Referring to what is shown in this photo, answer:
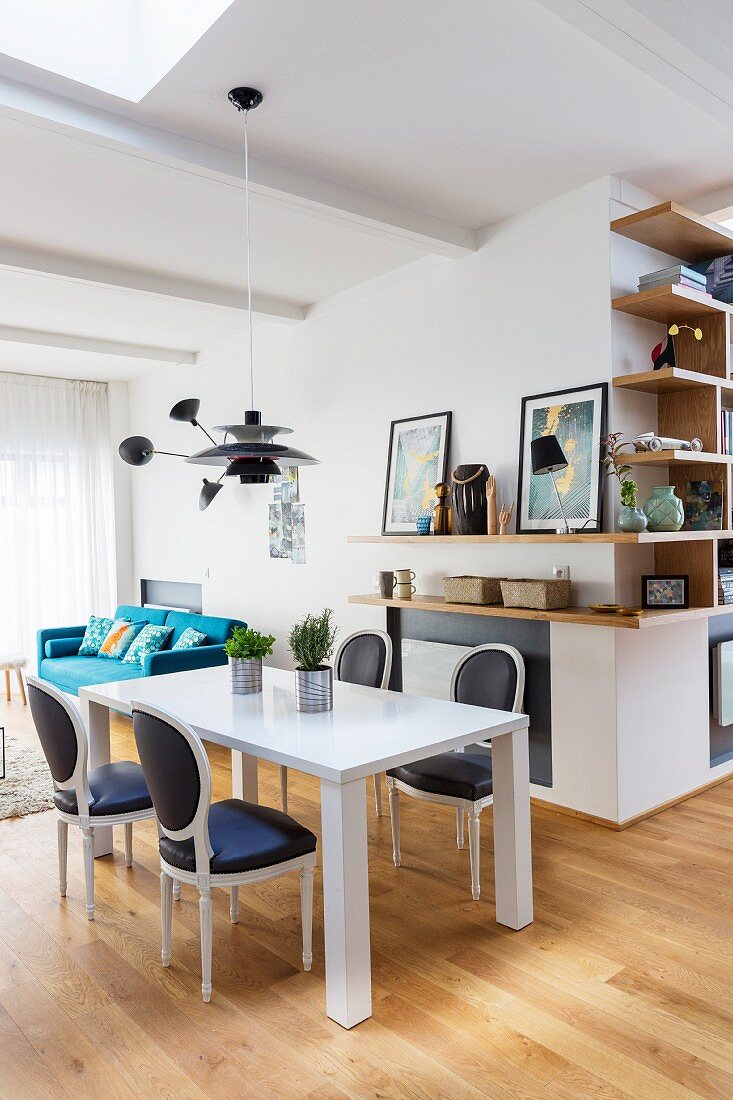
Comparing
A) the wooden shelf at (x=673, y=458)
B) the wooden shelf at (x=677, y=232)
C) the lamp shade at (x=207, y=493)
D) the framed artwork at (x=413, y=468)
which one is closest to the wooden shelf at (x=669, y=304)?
the wooden shelf at (x=677, y=232)

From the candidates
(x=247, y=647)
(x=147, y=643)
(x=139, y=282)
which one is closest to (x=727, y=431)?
(x=247, y=647)

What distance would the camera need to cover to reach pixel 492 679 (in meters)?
3.30

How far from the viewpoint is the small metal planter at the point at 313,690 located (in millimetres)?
2873

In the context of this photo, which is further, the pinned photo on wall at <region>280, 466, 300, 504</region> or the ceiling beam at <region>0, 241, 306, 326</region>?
the pinned photo on wall at <region>280, 466, 300, 504</region>

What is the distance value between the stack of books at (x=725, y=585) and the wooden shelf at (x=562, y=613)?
207 millimetres

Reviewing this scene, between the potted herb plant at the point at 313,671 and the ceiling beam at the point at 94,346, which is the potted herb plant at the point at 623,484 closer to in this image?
the potted herb plant at the point at 313,671

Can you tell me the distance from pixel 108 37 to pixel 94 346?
3.73 meters

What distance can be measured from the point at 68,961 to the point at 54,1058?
49 centimetres

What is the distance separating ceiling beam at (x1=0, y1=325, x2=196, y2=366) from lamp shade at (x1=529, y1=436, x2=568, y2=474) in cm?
411

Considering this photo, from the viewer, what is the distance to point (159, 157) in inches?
121

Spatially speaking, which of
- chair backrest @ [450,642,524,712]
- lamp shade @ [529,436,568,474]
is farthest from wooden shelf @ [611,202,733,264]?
chair backrest @ [450,642,524,712]

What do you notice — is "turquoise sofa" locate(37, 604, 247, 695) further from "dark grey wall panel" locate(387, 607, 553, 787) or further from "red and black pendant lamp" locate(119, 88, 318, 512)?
"red and black pendant lamp" locate(119, 88, 318, 512)

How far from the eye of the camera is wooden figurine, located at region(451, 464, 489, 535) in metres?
4.03

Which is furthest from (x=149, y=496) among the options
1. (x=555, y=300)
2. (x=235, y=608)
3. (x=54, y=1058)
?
(x=54, y=1058)
